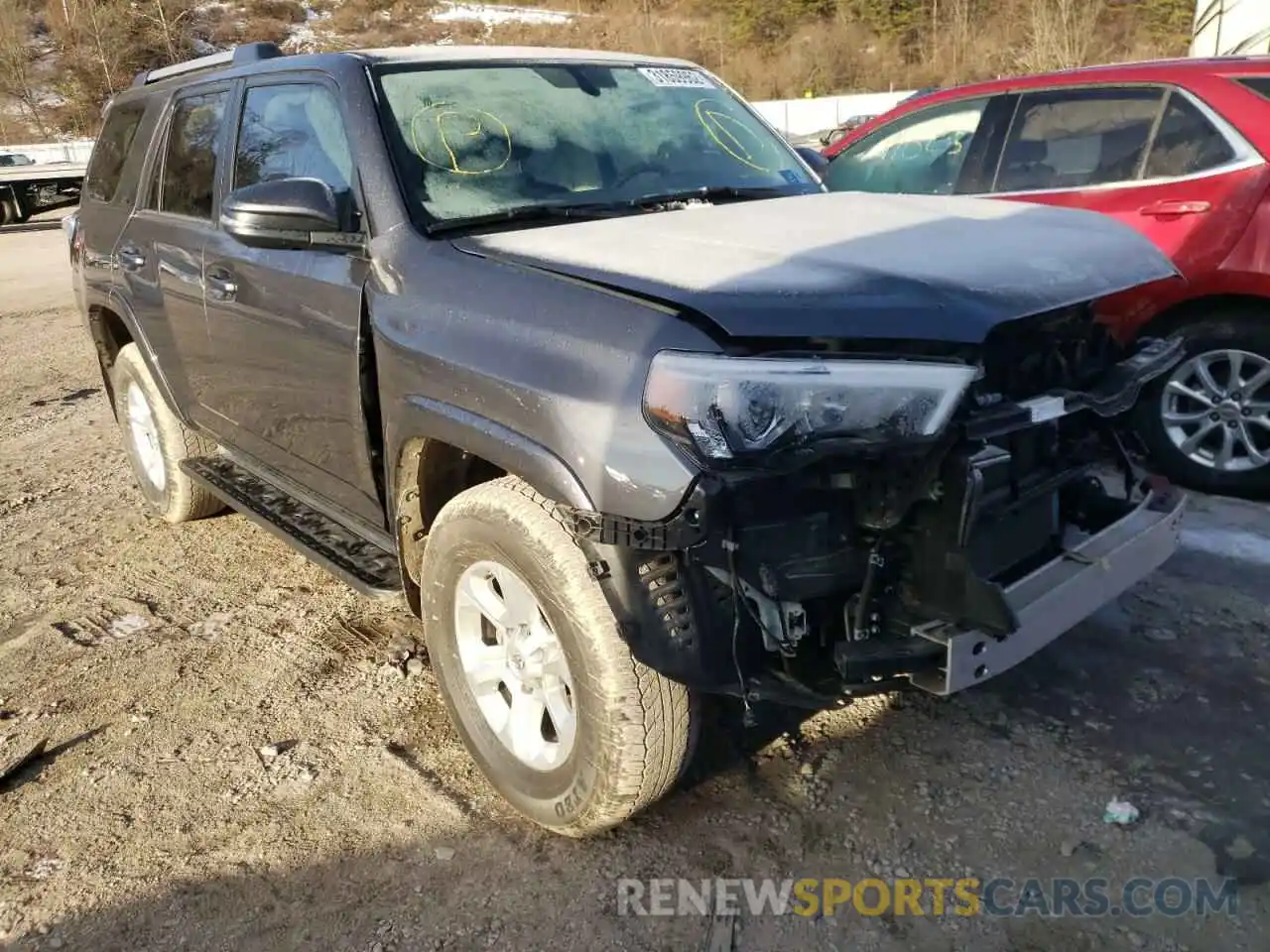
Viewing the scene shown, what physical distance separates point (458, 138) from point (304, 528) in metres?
1.51

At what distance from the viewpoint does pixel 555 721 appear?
8.46 ft

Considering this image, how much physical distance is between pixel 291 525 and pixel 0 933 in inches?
62.2

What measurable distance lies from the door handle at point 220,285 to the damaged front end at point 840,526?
2.03 m

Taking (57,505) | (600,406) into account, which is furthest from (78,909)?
(57,505)

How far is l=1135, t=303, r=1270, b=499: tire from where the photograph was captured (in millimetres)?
4426

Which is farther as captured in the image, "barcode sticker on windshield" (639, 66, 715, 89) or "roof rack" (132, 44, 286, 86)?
"roof rack" (132, 44, 286, 86)

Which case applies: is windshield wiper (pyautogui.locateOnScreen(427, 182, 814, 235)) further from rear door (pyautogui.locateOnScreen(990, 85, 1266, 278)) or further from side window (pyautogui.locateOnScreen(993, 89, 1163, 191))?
side window (pyautogui.locateOnScreen(993, 89, 1163, 191))

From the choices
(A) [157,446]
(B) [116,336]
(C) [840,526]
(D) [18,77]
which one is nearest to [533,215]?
(C) [840,526]

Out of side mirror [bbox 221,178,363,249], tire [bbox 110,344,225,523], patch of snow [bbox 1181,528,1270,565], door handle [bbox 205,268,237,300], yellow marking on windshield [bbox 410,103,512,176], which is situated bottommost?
patch of snow [bbox 1181,528,1270,565]

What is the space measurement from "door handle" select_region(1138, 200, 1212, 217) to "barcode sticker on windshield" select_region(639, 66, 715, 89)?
2.17 metres

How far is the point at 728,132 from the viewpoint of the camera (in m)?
3.68

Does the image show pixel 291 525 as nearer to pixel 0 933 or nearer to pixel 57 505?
pixel 0 933

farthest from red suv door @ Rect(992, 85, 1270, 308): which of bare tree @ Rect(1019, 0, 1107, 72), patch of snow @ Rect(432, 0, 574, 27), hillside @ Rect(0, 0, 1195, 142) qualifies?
patch of snow @ Rect(432, 0, 574, 27)

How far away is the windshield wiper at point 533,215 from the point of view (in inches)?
111
